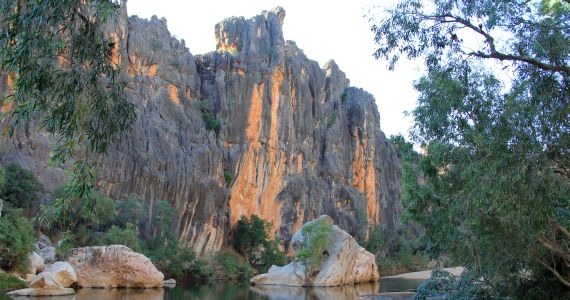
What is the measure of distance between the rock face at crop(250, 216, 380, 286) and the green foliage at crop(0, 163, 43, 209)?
61.6 ft

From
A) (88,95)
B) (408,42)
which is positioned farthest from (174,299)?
(88,95)

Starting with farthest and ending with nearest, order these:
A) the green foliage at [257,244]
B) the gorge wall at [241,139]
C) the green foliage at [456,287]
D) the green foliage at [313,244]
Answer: the green foliage at [257,244] < the gorge wall at [241,139] < the green foliage at [313,244] < the green foliage at [456,287]

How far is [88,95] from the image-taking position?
8.03 metres

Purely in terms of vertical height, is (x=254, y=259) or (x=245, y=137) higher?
(x=245, y=137)

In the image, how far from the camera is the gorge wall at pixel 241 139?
50281 mm

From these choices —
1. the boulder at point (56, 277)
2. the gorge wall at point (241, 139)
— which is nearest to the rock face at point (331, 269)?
the gorge wall at point (241, 139)

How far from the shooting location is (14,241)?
27.3m

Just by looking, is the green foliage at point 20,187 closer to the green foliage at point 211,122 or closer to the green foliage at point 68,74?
the green foliage at point 211,122

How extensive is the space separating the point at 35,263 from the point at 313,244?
2110 centimetres

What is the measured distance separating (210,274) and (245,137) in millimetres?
20079

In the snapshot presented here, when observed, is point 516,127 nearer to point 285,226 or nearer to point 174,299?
point 174,299

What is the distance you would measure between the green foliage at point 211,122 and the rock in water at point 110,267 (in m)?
27.7

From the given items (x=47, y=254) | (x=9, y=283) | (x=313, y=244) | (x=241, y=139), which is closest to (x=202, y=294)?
(x=47, y=254)

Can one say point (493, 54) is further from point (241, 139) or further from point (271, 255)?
point (241, 139)
